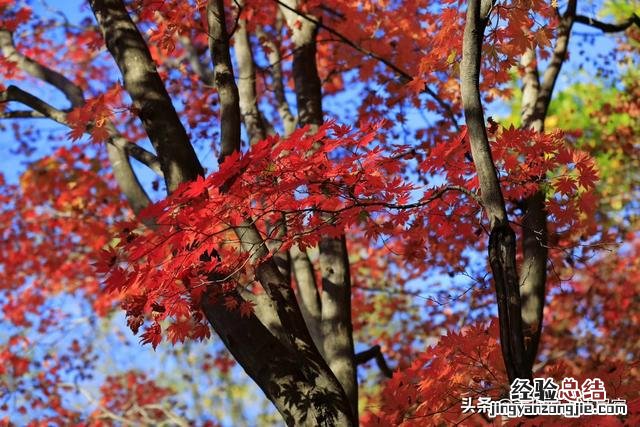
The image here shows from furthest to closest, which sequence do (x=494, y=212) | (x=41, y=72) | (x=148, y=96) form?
(x=41, y=72), (x=148, y=96), (x=494, y=212)

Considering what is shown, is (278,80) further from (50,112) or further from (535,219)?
(535,219)

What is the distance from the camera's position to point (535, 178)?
4.84 meters

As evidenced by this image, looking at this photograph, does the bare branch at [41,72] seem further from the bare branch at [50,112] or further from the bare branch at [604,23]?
the bare branch at [604,23]

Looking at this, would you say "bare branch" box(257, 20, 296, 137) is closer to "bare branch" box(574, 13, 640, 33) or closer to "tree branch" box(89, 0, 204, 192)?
"tree branch" box(89, 0, 204, 192)

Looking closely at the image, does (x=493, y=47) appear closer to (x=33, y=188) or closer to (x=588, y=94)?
(x=33, y=188)

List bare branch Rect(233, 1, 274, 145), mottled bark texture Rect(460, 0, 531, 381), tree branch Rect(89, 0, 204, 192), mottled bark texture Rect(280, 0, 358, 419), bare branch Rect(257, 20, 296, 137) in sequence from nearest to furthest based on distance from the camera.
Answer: mottled bark texture Rect(460, 0, 531, 381)
tree branch Rect(89, 0, 204, 192)
mottled bark texture Rect(280, 0, 358, 419)
bare branch Rect(233, 1, 274, 145)
bare branch Rect(257, 20, 296, 137)

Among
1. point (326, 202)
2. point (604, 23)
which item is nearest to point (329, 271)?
point (326, 202)

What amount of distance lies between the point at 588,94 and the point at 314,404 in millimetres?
18011

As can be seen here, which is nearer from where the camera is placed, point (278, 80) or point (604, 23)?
point (604, 23)

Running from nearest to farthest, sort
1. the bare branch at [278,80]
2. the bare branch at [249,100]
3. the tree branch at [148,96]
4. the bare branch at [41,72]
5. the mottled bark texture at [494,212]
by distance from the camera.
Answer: the mottled bark texture at [494,212], the tree branch at [148,96], the bare branch at [41,72], the bare branch at [249,100], the bare branch at [278,80]

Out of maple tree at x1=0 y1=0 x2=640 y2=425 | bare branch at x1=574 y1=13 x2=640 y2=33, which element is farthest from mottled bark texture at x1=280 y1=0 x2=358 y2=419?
bare branch at x1=574 y1=13 x2=640 y2=33

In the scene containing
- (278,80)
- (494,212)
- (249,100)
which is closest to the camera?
(494,212)

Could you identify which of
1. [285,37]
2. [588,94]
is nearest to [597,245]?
[285,37]

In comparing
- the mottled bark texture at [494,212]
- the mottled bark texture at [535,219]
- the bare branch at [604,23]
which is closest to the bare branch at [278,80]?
the mottled bark texture at [535,219]
